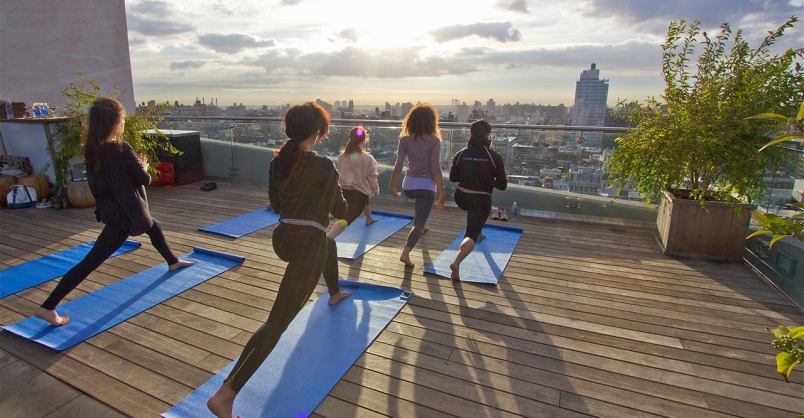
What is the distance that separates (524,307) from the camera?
3.24m

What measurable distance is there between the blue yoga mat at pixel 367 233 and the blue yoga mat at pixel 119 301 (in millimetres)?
1062

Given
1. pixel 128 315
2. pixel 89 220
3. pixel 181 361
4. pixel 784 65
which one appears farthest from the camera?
pixel 89 220

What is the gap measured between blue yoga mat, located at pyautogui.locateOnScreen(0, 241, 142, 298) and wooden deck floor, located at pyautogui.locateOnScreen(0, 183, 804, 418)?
161mm

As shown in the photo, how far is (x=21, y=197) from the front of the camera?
5965 millimetres

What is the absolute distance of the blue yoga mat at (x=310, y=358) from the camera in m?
2.12

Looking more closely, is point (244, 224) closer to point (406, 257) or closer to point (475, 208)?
point (406, 257)

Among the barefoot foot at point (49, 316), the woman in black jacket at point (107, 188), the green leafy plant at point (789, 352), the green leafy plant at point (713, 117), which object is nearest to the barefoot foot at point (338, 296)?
the woman in black jacket at point (107, 188)

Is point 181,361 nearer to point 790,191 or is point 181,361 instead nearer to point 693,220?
point 693,220

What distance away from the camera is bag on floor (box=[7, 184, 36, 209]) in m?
5.93

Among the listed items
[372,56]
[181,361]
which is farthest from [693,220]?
[372,56]

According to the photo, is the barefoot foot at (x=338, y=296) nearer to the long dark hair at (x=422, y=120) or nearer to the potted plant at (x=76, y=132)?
the long dark hair at (x=422, y=120)

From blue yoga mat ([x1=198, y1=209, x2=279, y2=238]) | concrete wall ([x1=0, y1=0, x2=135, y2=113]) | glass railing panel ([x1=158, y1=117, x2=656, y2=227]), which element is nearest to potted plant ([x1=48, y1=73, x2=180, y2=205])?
blue yoga mat ([x1=198, y1=209, x2=279, y2=238])

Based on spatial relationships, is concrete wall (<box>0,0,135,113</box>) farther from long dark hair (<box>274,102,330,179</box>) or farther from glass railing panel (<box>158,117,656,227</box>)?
long dark hair (<box>274,102,330,179</box>)

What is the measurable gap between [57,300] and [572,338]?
341cm
